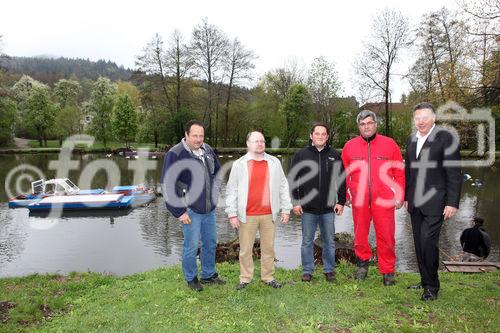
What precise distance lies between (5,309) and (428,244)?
673 centimetres

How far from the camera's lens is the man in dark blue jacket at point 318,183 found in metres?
5.96

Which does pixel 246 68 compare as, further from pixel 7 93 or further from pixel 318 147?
pixel 318 147

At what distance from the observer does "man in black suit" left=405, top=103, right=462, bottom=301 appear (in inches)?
206

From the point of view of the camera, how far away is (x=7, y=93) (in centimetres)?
4584

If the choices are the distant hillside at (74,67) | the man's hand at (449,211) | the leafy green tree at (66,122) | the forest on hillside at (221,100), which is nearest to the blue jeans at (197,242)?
the man's hand at (449,211)

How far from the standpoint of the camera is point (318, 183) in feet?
19.7

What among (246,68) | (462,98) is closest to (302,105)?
(246,68)

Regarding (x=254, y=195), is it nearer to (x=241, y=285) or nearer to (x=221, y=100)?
(x=241, y=285)

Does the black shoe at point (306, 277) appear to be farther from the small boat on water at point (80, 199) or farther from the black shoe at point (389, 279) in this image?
the small boat on water at point (80, 199)

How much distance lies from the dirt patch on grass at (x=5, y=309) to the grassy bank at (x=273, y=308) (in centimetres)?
2

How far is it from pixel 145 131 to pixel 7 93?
20.9 m

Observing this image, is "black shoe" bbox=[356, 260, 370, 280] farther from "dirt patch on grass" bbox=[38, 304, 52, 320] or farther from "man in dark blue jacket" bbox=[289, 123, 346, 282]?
"dirt patch on grass" bbox=[38, 304, 52, 320]

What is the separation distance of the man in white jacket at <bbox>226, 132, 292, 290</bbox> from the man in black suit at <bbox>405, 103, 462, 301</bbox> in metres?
1.83

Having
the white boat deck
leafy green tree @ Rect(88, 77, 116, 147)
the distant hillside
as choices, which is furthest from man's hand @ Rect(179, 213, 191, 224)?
the distant hillside
